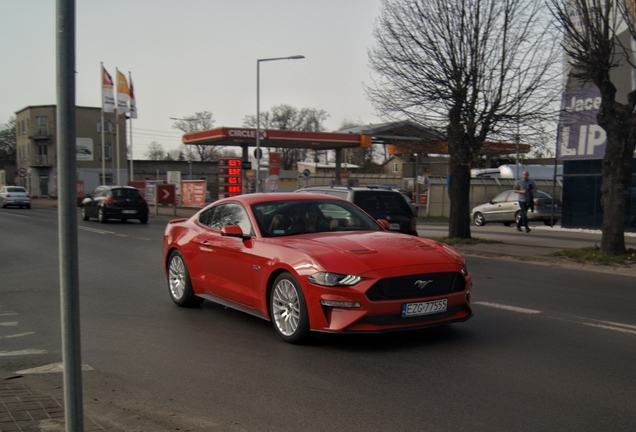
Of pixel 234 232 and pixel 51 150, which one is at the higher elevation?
pixel 51 150

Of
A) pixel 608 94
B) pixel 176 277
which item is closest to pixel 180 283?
pixel 176 277

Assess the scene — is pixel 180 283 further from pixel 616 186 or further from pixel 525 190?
pixel 525 190

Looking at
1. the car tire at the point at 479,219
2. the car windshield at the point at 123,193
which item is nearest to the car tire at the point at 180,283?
the car windshield at the point at 123,193

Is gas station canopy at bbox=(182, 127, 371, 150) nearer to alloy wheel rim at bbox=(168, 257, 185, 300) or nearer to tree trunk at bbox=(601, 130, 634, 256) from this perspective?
tree trunk at bbox=(601, 130, 634, 256)

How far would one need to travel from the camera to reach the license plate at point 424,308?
→ 6168 millimetres

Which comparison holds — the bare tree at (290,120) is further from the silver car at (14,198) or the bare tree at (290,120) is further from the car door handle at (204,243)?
the car door handle at (204,243)

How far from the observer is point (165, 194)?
38344 millimetres

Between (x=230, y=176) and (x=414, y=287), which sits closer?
(x=414, y=287)

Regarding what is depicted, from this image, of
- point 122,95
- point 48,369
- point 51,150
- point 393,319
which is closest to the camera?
point 48,369

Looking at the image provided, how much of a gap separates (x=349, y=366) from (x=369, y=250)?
123 cm

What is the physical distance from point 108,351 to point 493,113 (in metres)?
13.0

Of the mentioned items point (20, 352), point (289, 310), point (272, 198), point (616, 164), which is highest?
point (616, 164)

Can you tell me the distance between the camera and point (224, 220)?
27.2ft

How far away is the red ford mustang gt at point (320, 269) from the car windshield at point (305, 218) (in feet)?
0.04
